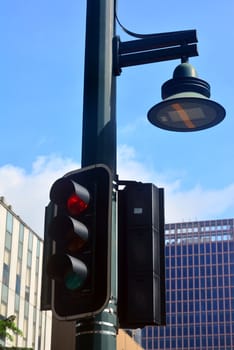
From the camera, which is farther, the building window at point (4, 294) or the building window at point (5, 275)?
the building window at point (5, 275)

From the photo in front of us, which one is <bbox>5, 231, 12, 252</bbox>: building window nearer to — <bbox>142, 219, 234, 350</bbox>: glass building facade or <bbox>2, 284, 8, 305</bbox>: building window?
<bbox>2, 284, 8, 305</bbox>: building window

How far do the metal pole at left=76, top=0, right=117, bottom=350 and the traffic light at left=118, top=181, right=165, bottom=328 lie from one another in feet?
0.26

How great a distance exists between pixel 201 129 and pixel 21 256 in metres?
70.8

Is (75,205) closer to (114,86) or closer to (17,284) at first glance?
(114,86)

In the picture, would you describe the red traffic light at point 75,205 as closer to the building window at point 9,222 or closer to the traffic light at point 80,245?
the traffic light at point 80,245

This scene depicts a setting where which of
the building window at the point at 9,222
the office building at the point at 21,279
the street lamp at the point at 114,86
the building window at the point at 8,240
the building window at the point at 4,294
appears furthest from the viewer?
the building window at the point at 9,222

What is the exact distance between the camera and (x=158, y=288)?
5.18m

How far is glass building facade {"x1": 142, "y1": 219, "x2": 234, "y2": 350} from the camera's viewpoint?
18312 centimetres

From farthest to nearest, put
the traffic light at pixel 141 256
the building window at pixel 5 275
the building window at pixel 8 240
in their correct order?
the building window at pixel 8 240 → the building window at pixel 5 275 → the traffic light at pixel 141 256

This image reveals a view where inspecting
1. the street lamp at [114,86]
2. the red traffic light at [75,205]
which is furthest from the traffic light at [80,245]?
the street lamp at [114,86]

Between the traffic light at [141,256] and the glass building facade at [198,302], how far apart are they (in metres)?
177

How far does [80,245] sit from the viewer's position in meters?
4.79

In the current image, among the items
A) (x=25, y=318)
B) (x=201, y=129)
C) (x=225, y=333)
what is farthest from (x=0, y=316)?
(x=225, y=333)

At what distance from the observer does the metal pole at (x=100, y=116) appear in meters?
5.00
